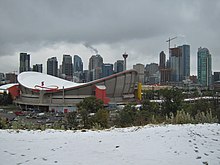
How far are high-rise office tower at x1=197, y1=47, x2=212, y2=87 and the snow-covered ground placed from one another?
9808 centimetres

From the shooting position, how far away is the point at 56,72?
4038 inches

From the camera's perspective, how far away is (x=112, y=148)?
192 inches

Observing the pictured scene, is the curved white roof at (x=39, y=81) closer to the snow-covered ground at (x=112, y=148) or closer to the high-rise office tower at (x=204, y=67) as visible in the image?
the snow-covered ground at (x=112, y=148)

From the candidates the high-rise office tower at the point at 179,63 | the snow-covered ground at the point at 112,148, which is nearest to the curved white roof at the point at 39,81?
the snow-covered ground at the point at 112,148

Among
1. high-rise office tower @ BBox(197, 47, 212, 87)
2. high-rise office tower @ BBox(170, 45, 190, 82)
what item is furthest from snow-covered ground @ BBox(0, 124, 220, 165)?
high-rise office tower @ BBox(170, 45, 190, 82)

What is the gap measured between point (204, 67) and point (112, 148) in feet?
330

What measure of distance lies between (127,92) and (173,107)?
116ft

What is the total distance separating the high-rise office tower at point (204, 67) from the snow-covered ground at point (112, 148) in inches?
3861

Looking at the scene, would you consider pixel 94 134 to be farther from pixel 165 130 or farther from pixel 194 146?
pixel 194 146

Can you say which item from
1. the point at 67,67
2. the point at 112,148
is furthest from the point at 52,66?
the point at 112,148

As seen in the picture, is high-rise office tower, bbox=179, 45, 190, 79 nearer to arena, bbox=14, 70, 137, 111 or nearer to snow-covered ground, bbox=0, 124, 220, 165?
arena, bbox=14, 70, 137, 111

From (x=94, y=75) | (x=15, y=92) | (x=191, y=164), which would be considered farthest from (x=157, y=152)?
(x=94, y=75)

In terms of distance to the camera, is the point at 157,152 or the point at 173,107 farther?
the point at 173,107

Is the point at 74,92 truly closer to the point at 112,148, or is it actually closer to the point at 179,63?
the point at 112,148
